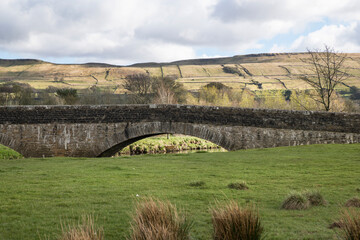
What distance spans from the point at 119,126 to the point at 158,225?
1849 cm

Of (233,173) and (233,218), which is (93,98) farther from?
(233,218)

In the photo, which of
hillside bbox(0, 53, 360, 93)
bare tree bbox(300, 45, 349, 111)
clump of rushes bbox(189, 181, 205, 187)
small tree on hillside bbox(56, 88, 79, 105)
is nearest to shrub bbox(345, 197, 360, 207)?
clump of rushes bbox(189, 181, 205, 187)

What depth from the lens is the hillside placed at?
13638 cm

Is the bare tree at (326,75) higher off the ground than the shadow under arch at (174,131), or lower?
higher

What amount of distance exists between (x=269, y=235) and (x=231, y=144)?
16447 millimetres

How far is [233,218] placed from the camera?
17.5 feet

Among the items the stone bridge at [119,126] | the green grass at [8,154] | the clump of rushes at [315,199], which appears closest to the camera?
the clump of rushes at [315,199]

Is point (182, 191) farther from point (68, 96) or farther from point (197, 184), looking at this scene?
point (68, 96)

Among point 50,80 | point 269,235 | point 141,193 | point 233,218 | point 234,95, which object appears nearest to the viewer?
point 233,218

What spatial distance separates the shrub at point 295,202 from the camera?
7.69m

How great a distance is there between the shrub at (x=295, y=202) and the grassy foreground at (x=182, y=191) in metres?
0.17

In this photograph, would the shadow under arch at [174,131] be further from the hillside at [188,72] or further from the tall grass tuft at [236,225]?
the hillside at [188,72]

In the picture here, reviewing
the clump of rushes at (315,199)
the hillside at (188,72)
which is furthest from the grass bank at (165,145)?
the hillside at (188,72)

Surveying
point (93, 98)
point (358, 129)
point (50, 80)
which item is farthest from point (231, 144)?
point (50, 80)
